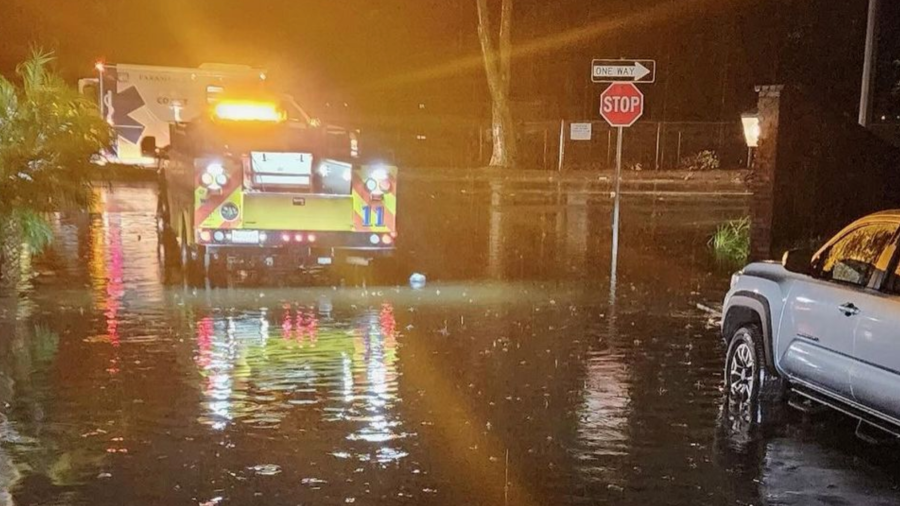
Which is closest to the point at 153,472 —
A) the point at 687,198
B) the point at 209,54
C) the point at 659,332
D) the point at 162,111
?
the point at 659,332

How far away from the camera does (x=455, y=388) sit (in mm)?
8367

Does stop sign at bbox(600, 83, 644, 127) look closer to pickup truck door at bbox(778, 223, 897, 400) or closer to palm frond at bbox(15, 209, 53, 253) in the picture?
palm frond at bbox(15, 209, 53, 253)

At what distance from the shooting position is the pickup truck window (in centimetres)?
691

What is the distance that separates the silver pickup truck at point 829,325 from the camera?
254 inches

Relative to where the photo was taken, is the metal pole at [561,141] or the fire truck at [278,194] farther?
the metal pole at [561,141]

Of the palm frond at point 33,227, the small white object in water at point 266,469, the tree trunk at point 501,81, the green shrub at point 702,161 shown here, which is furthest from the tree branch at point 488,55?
the small white object in water at point 266,469

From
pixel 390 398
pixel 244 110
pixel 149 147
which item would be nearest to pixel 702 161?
pixel 244 110

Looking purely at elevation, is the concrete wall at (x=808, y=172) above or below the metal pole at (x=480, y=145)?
below

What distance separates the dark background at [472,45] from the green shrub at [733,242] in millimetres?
25332

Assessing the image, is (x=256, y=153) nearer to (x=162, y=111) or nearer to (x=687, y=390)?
(x=687, y=390)

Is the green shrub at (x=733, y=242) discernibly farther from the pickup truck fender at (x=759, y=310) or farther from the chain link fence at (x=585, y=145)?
the chain link fence at (x=585, y=145)

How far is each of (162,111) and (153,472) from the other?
65.7ft

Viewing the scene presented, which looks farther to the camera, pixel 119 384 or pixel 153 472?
pixel 119 384

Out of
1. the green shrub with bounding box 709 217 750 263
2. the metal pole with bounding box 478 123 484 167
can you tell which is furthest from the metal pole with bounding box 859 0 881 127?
the metal pole with bounding box 478 123 484 167
